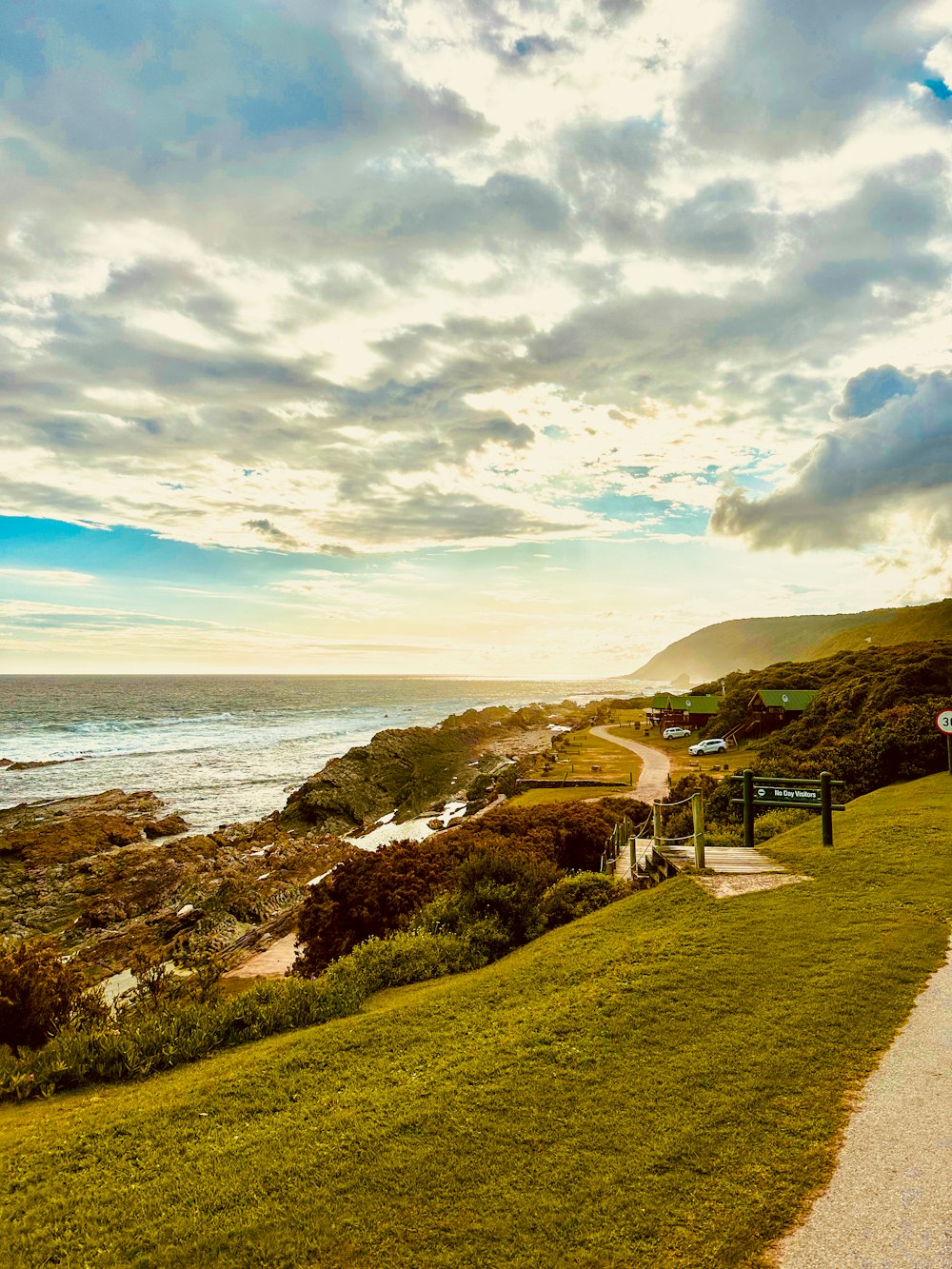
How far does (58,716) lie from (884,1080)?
134653mm

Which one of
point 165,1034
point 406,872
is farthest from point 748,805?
point 165,1034

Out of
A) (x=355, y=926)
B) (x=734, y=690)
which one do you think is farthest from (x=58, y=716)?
(x=355, y=926)

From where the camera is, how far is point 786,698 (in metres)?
57.5

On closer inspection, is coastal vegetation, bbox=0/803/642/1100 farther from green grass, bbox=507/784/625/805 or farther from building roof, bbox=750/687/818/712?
building roof, bbox=750/687/818/712

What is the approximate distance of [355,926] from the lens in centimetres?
1703

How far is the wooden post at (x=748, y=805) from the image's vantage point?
1523 cm

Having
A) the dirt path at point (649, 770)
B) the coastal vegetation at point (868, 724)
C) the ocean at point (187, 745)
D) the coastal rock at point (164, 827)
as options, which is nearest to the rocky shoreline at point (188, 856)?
the coastal rock at point (164, 827)

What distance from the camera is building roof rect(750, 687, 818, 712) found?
55938mm

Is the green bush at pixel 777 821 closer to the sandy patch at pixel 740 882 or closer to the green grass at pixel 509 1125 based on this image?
the sandy patch at pixel 740 882

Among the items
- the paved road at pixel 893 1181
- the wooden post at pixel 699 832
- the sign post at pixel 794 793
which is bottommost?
the paved road at pixel 893 1181

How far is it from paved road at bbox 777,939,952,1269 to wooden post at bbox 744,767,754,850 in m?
8.12

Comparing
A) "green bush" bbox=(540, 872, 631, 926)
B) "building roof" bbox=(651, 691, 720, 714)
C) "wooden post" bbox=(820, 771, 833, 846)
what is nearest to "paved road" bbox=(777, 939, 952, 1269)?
"wooden post" bbox=(820, 771, 833, 846)

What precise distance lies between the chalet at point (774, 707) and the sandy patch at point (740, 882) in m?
46.6

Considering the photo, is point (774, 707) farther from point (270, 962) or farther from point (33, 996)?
point (33, 996)
